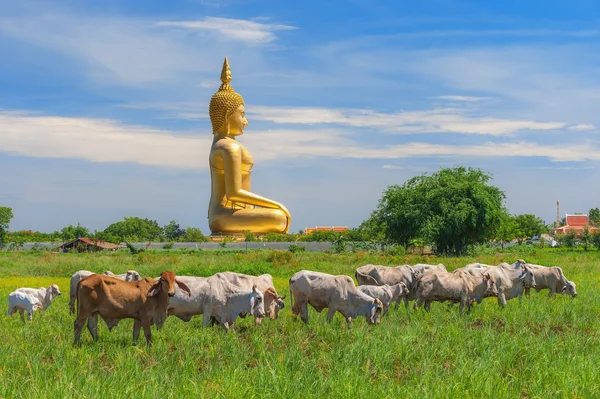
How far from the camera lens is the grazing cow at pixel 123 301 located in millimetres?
10867

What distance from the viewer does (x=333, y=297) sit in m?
13.4

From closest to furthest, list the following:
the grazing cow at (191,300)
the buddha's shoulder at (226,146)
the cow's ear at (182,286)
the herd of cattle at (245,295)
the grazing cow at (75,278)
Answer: the herd of cattle at (245,295) → the cow's ear at (182,286) → the grazing cow at (191,300) → the grazing cow at (75,278) → the buddha's shoulder at (226,146)

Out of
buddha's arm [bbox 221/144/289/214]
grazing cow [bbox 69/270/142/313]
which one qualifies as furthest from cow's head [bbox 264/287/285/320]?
buddha's arm [bbox 221/144/289/214]

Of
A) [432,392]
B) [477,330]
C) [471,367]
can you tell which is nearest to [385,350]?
[471,367]

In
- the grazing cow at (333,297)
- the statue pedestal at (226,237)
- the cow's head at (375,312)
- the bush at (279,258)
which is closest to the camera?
the cow's head at (375,312)

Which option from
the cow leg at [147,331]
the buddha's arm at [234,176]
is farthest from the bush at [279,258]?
the buddha's arm at [234,176]

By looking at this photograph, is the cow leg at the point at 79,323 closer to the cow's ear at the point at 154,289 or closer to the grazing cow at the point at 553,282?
the cow's ear at the point at 154,289

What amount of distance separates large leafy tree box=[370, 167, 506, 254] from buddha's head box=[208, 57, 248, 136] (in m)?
12.3

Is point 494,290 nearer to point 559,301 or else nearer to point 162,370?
point 559,301

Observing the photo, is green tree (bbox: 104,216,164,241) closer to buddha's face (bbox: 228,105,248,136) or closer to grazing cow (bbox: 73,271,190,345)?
buddha's face (bbox: 228,105,248,136)

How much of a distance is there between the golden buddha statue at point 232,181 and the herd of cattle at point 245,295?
3496cm

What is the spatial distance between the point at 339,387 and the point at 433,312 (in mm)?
6777

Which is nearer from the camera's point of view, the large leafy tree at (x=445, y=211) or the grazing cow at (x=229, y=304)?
the grazing cow at (x=229, y=304)

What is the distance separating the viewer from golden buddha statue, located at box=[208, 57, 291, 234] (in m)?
50.8
